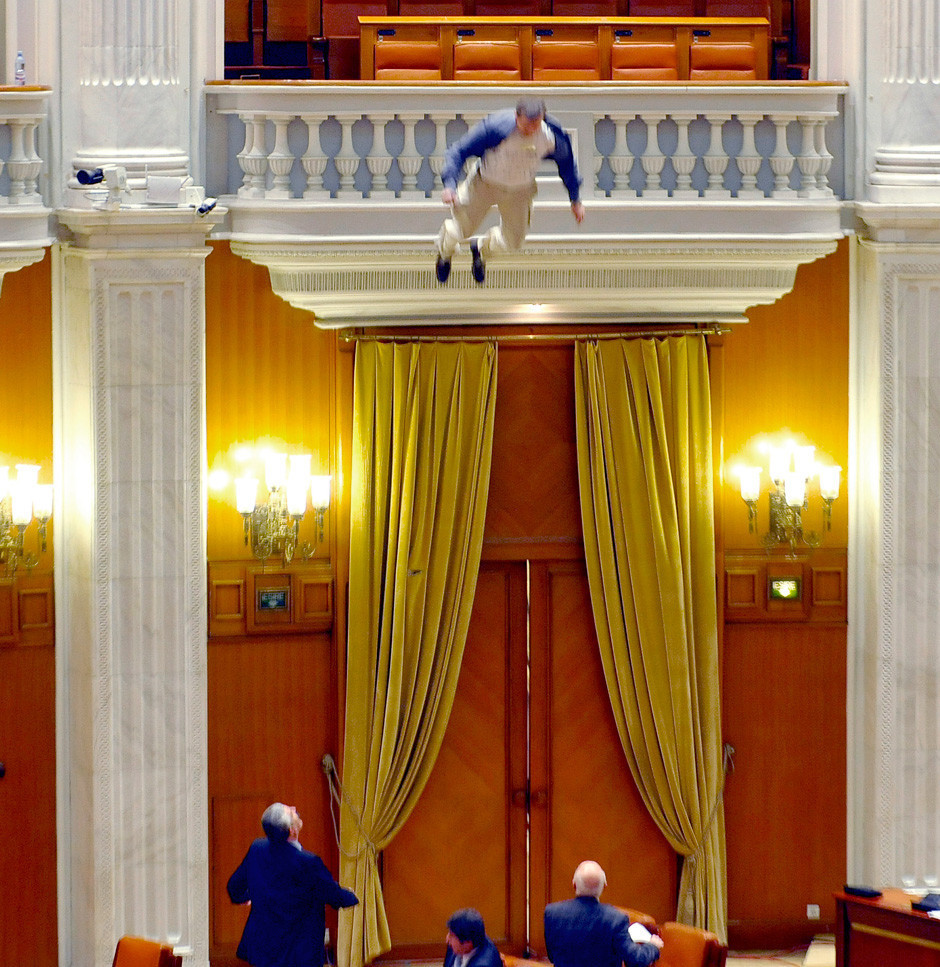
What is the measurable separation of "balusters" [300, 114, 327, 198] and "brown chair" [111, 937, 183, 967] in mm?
3611

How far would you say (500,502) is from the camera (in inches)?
381

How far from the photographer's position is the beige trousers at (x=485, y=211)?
7512 millimetres

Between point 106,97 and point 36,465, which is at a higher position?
point 106,97

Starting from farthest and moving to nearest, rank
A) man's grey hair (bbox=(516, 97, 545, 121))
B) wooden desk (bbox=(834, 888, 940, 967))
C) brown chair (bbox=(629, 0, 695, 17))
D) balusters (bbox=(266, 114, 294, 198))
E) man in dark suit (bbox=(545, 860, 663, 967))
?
1. brown chair (bbox=(629, 0, 695, 17))
2. balusters (bbox=(266, 114, 294, 198))
3. wooden desk (bbox=(834, 888, 940, 967))
4. man in dark suit (bbox=(545, 860, 663, 967))
5. man's grey hair (bbox=(516, 97, 545, 121))

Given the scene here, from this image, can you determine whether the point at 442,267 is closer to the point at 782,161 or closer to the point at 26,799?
the point at 782,161

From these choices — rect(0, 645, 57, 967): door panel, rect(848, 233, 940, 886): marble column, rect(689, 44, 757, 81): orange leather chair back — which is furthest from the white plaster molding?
rect(0, 645, 57, 967): door panel

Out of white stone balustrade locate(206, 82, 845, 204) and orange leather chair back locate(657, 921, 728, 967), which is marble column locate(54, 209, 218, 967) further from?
orange leather chair back locate(657, 921, 728, 967)

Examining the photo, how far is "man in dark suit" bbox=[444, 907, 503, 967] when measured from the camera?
7355 mm

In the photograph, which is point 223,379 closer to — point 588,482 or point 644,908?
point 588,482

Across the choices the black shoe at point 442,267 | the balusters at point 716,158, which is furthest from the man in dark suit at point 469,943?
the balusters at point 716,158

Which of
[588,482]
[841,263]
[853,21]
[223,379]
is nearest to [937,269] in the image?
[841,263]

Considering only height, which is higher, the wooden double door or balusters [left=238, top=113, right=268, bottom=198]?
balusters [left=238, top=113, right=268, bottom=198]

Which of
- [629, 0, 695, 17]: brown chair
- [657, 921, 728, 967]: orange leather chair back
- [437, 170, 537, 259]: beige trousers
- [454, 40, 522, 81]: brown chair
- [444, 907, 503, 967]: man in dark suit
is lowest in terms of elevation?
[657, 921, 728, 967]: orange leather chair back

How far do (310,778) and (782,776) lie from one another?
8.37 feet
